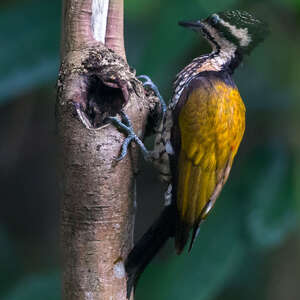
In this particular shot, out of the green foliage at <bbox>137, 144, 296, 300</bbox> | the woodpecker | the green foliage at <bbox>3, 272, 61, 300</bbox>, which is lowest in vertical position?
the green foliage at <bbox>3, 272, 61, 300</bbox>

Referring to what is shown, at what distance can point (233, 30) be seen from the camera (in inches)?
108

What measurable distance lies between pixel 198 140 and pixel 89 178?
26.9 inches

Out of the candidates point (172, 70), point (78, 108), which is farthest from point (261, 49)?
point (78, 108)

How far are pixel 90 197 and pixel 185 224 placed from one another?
1.74 ft

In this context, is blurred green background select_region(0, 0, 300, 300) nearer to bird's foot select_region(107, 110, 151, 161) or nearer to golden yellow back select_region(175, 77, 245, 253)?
golden yellow back select_region(175, 77, 245, 253)

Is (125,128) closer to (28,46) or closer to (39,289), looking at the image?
(28,46)

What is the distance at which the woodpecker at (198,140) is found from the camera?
240 centimetres

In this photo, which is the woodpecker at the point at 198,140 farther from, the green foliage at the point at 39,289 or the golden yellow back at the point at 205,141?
the green foliage at the point at 39,289

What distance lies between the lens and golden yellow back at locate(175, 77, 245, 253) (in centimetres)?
242

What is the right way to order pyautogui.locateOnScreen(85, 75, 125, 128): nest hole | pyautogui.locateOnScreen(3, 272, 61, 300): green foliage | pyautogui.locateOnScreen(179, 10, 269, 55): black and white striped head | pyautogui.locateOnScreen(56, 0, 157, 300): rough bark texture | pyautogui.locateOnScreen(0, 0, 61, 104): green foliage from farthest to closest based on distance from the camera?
pyautogui.locateOnScreen(3, 272, 61, 300): green foliage
pyautogui.locateOnScreen(0, 0, 61, 104): green foliage
pyautogui.locateOnScreen(179, 10, 269, 55): black and white striped head
pyautogui.locateOnScreen(85, 75, 125, 128): nest hole
pyautogui.locateOnScreen(56, 0, 157, 300): rough bark texture

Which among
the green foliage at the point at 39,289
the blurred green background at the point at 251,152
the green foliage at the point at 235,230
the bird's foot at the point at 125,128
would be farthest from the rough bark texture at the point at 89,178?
the green foliage at the point at 39,289

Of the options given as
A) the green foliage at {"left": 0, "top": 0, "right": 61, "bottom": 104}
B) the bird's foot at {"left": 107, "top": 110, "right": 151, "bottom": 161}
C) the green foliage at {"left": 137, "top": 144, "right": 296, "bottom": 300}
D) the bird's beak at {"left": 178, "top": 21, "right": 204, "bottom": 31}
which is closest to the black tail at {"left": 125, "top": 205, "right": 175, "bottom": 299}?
the bird's foot at {"left": 107, "top": 110, "right": 151, "bottom": 161}

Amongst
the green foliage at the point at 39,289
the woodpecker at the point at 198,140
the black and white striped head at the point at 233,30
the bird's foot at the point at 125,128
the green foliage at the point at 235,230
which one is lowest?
the green foliage at the point at 39,289

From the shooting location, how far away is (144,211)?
→ 539 cm
